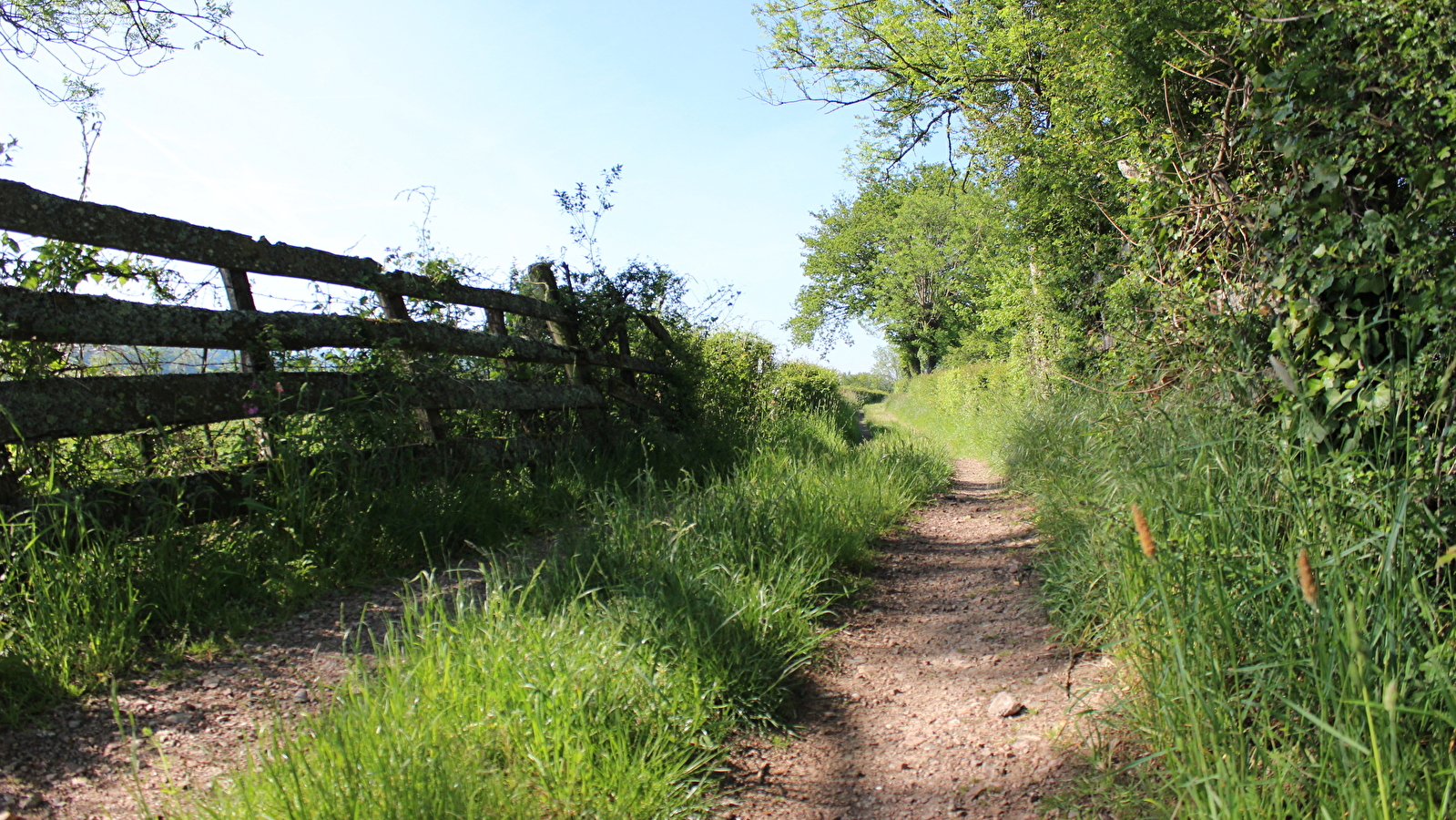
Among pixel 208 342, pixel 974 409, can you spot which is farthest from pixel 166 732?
pixel 974 409

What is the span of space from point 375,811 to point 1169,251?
425 cm

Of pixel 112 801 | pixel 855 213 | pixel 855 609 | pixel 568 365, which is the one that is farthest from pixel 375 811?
pixel 855 213

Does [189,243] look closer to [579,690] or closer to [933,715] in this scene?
[579,690]

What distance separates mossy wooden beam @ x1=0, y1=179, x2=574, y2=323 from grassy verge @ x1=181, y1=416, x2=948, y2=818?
2.43m

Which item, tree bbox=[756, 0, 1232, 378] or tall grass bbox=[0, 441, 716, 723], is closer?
tall grass bbox=[0, 441, 716, 723]

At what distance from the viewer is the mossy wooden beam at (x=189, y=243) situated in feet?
11.2

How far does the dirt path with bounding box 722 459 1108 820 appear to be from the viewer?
7.24 ft

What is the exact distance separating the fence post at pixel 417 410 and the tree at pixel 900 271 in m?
21.7

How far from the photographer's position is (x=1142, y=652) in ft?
7.83

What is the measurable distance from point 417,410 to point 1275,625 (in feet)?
15.4

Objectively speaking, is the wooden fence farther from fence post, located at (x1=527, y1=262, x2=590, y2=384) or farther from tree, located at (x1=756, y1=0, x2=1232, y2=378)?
tree, located at (x1=756, y1=0, x2=1232, y2=378)

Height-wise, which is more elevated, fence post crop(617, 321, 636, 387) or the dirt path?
fence post crop(617, 321, 636, 387)

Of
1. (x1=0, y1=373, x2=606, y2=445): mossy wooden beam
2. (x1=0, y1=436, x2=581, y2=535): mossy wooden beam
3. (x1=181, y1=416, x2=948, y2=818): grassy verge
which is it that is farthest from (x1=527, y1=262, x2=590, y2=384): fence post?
(x1=181, y1=416, x2=948, y2=818): grassy verge

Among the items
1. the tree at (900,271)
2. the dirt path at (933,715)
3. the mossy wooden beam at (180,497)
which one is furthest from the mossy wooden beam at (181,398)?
the tree at (900,271)
